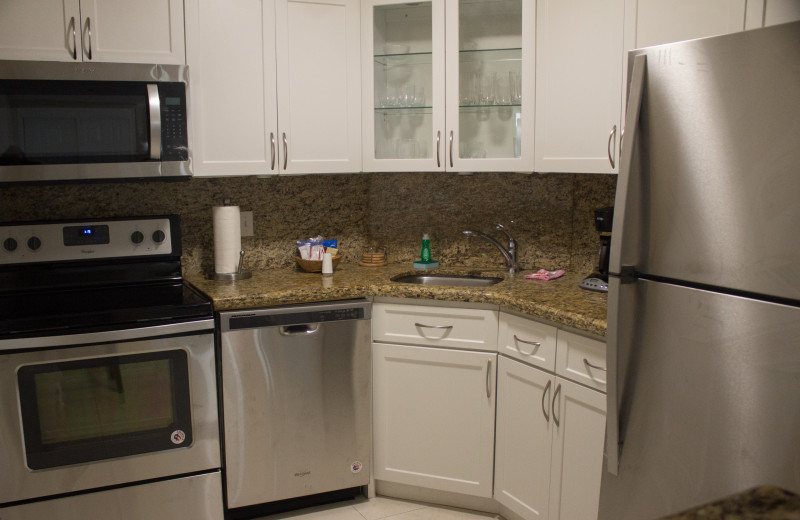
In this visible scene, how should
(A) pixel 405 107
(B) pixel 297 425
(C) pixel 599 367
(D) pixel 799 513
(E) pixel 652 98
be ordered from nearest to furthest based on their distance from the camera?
(D) pixel 799 513 < (E) pixel 652 98 < (C) pixel 599 367 < (B) pixel 297 425 < (A) pixel 405 107

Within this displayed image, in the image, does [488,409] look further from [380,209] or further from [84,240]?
[84,240]

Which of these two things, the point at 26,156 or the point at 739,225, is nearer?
the point at 739,225

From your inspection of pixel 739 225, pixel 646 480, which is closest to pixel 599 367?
pixel 646 480

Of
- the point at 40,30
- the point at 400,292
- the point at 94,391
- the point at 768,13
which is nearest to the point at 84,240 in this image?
the point at 94,391

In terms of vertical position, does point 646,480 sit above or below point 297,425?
above

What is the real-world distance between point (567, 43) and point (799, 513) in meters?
2.21

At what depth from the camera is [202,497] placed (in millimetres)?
2643

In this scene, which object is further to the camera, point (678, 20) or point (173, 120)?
point (173, 120)

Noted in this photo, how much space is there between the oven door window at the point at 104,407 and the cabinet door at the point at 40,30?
1.08 m

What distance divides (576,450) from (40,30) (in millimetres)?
2312

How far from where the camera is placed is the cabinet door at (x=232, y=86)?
2.79 meters

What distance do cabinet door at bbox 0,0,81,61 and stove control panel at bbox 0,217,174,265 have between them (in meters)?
0.61

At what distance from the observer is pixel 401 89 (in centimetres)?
306

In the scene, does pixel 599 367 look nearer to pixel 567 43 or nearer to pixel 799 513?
pixel 567 43
